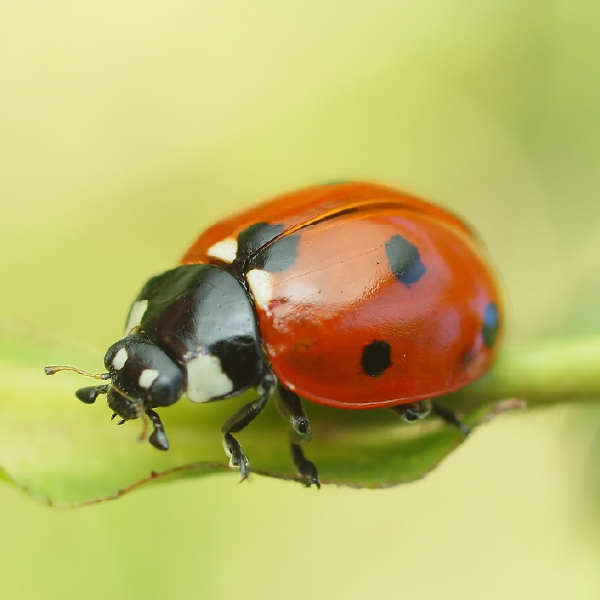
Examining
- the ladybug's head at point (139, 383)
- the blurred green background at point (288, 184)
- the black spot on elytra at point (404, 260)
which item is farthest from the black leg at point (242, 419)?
the blurred green background at point (288, 184)

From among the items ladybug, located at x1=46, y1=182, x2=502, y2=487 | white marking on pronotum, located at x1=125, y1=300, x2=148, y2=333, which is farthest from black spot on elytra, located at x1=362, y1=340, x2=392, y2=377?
white marking on pronotum, located at x1=125, y1=300, x2=148, y2=333

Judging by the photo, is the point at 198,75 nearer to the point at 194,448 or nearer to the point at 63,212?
the point at 63,212

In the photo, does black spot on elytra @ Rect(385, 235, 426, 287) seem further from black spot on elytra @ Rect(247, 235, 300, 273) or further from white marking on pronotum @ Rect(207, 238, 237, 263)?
white marking on pronotum @ Rect(207, 238, 237, 263)

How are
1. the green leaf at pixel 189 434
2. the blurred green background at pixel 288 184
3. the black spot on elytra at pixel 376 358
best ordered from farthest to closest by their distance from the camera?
the blurred green background at pixel 288 184 < the black spot on elytra at pixel 376 358 < the green leaf at pixel 189 434

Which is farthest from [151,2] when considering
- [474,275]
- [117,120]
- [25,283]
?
[474,275]

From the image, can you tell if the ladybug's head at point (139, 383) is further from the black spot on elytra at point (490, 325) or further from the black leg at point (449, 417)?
the black spot on elytra at point (490, 325)
